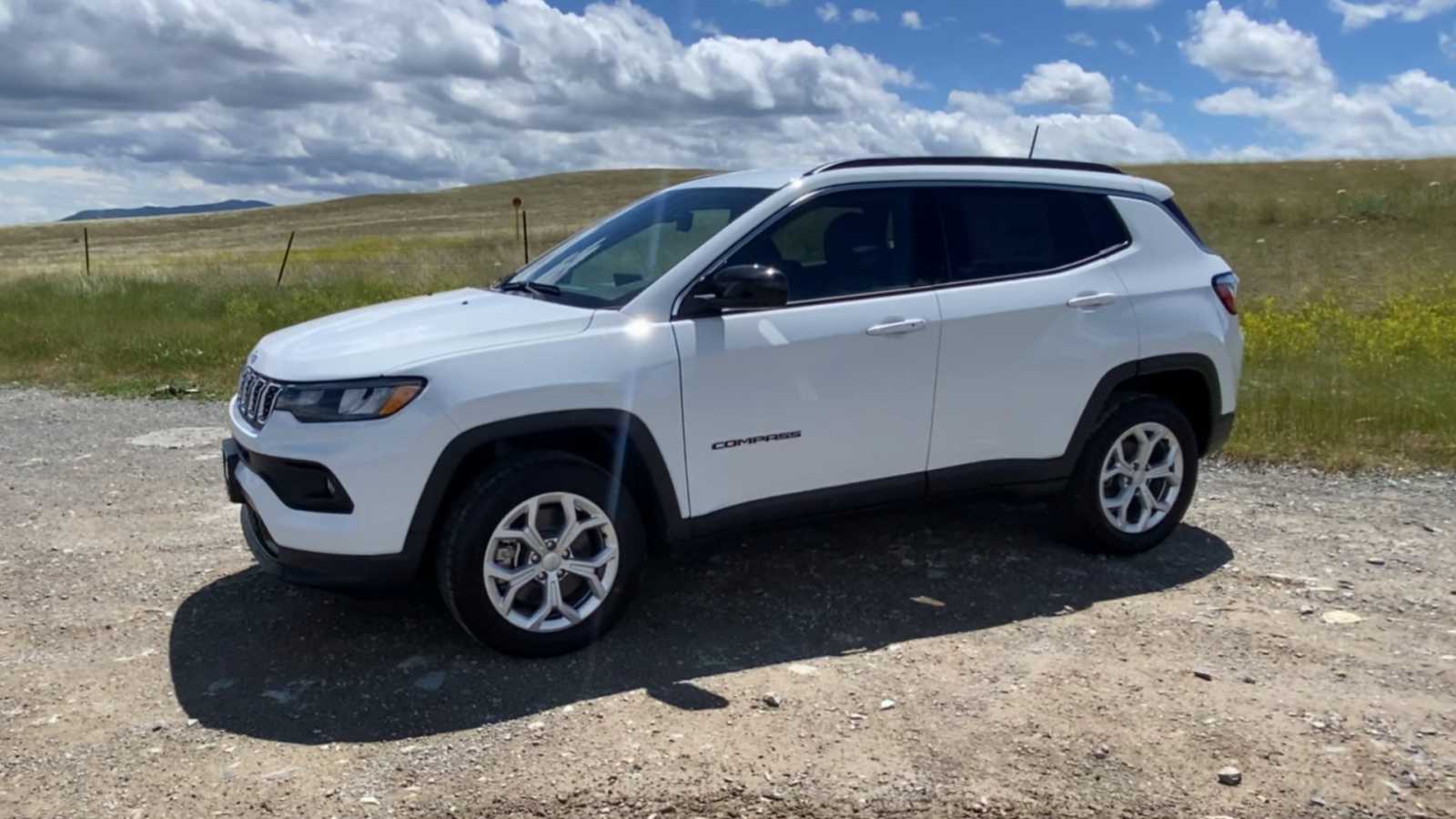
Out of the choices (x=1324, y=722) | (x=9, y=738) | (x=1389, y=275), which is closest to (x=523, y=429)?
(x=9, y=738)

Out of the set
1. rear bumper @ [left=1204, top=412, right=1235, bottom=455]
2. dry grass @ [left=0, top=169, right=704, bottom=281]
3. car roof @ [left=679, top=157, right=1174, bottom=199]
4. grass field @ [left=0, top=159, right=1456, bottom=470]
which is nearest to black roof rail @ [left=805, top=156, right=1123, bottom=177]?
car roof @ [left=679, top=157, right=1174, bottom=199]

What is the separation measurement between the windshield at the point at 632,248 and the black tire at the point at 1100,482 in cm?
193

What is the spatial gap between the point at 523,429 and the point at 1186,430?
3.21 metres

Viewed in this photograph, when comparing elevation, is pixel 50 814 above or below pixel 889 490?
below

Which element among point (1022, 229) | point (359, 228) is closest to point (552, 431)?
point (1022, 229)

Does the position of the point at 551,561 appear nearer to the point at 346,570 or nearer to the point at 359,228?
the point at 346,570

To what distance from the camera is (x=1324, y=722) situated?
3773 millimetres

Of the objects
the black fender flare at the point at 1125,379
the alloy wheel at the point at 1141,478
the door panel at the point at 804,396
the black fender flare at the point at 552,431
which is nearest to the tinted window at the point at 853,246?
the door panel at the point at 804,396

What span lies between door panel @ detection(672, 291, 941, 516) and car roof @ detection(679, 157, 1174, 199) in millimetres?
543

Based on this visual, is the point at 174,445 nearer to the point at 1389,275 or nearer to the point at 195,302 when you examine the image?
the point at 195,302

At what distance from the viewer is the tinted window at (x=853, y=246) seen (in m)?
4.66

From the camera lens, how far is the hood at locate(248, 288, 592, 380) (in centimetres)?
404

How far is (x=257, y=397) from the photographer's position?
14.2ft

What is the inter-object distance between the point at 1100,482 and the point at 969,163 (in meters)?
1.57
